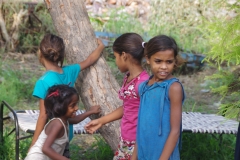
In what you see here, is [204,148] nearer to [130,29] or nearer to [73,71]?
[73,71]

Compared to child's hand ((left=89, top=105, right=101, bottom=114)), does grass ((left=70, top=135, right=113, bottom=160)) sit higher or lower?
lower

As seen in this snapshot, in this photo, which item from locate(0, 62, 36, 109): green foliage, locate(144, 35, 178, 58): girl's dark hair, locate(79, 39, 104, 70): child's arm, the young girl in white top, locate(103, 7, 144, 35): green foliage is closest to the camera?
locate(144, 35, 178, 58): girl's dark hair

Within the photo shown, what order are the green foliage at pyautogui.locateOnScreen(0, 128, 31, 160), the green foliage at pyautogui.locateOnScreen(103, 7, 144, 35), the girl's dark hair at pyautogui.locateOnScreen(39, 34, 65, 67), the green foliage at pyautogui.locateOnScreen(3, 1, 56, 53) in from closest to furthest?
the girl's dark hair at pyautogui.locateOnScreen(39, 34, 65, 67) → the green foliage at pyautogui.locateOnScreen(0, 128, 31, 160) → the green foliage at pyautogui.locateOnScreen(103, 7, 144, 35) → the green foliage at pyautogui.locateOnScreen(3, 1, 56, 53)

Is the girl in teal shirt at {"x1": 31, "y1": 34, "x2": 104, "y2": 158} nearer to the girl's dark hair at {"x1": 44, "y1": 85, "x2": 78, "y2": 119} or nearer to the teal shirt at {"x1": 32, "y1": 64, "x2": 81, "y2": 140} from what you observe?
the teal shirt at {"x1": 32, "y1": 64, "x2": 81, "y2": 140}

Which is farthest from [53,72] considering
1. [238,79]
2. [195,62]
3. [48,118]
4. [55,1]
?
[195,62]

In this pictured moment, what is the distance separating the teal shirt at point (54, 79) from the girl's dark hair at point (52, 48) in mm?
106

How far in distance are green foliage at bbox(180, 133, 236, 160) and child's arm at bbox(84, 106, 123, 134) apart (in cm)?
175

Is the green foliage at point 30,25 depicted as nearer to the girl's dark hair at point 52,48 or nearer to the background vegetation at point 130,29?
the background vegetation at point 130,29

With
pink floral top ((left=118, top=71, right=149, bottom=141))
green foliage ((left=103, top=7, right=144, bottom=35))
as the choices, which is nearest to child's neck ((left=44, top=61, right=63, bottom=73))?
pink floral top ((left=118, top=71, right=149, bottom=141))

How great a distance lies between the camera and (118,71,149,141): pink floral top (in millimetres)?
3266

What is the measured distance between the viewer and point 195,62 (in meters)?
8.33

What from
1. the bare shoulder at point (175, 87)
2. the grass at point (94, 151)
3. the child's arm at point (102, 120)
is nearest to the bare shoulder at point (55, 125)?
the child's arm at point (102, 120)

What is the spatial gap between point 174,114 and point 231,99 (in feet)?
15.4

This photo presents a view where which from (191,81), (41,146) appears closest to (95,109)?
(41,146)
